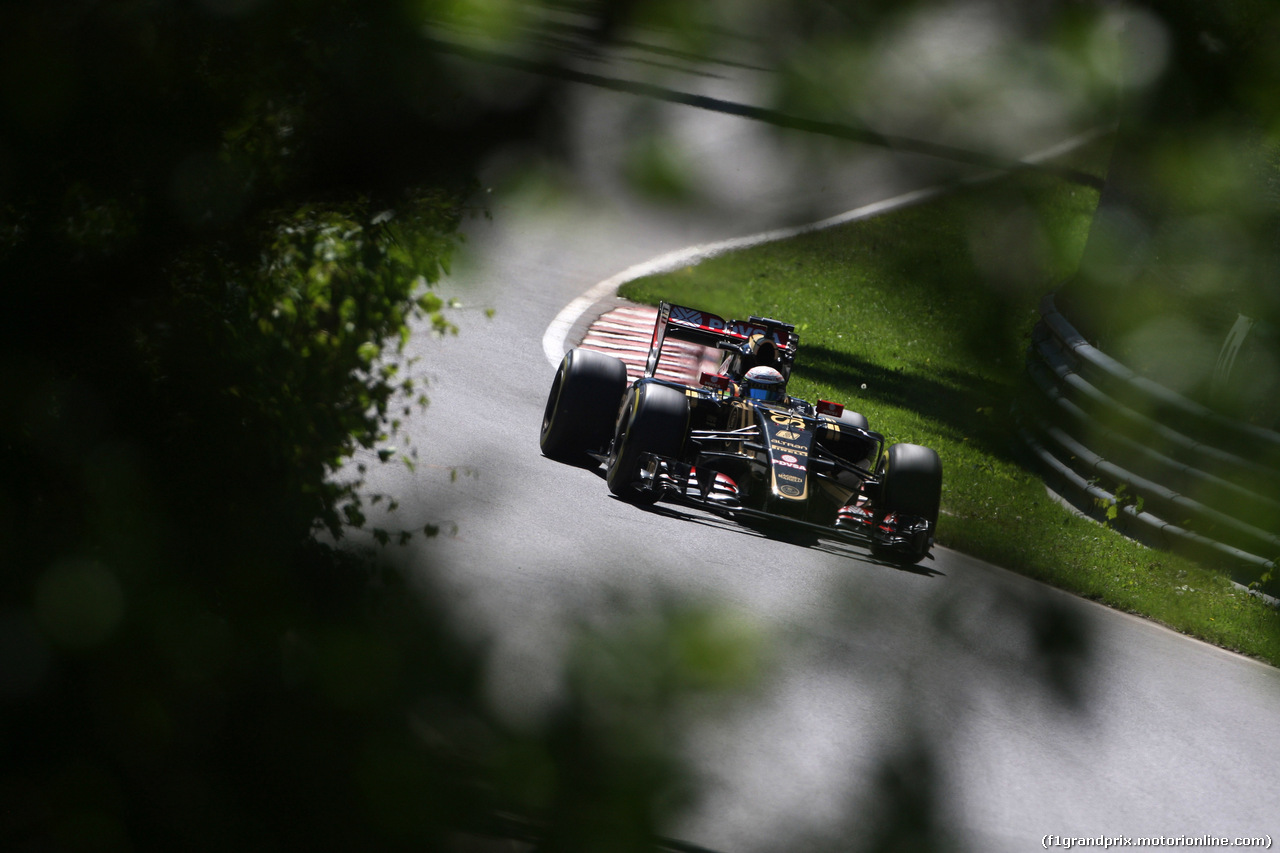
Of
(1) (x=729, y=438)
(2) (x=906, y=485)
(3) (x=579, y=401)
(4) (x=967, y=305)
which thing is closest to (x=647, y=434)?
(3) (x=579, y=401)

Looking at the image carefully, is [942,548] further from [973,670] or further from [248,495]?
[248,495]

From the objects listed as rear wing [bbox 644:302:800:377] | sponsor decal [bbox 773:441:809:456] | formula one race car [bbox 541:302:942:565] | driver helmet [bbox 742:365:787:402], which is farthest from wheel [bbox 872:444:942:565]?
rear wing [bbox 644:302:800:377]

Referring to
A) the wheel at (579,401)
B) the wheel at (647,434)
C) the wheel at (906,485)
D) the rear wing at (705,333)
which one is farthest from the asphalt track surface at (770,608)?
the rear wing at (705,333)

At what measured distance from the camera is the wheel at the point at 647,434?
6609 mm

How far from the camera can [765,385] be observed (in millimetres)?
7504

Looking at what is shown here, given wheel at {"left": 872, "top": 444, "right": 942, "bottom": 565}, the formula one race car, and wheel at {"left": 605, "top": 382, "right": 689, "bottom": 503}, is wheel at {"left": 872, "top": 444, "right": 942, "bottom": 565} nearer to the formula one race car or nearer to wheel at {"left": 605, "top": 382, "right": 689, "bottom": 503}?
the formula one race car

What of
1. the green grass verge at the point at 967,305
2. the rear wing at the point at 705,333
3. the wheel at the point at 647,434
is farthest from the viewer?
the rear wing at the point at 705,333

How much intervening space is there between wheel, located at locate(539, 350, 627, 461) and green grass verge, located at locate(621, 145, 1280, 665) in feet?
18.5

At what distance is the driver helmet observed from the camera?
7.50 metres

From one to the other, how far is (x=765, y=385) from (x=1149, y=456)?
6433 mm

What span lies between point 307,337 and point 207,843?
60cm

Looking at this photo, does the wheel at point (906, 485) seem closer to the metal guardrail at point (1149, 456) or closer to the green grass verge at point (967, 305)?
the metal guardrail at point (1149, 456)

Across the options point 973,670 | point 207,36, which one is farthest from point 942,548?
point 207,36

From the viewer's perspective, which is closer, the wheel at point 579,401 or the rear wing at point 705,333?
the wheel at point 579,401
